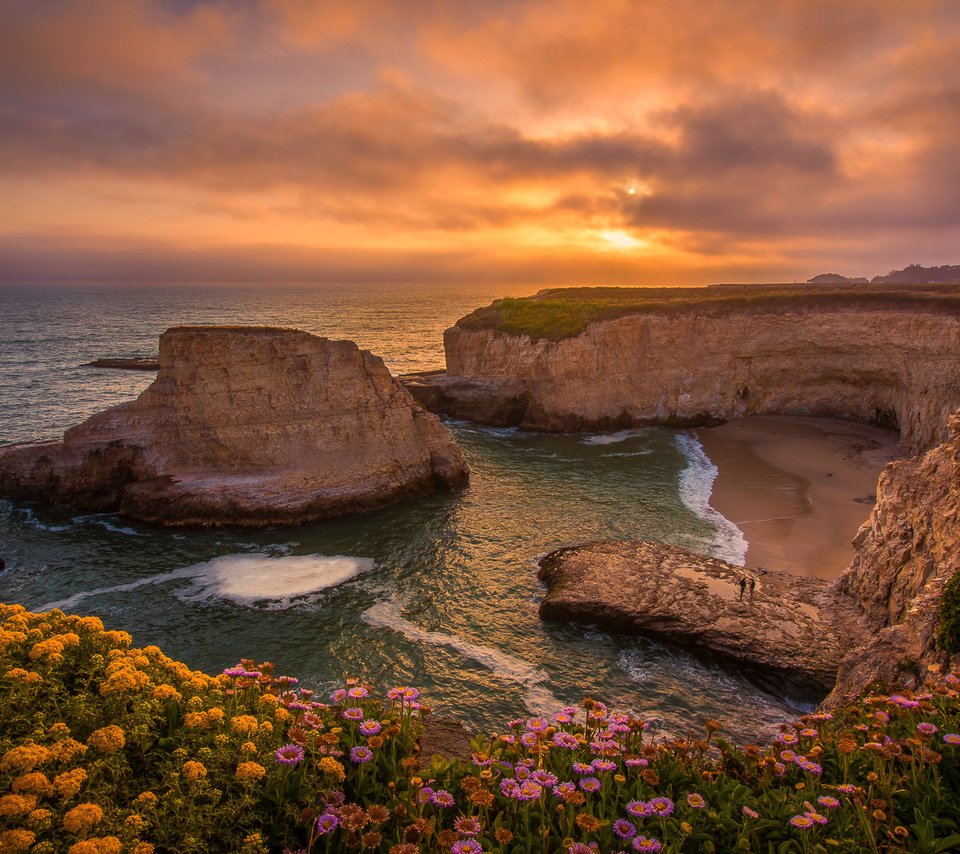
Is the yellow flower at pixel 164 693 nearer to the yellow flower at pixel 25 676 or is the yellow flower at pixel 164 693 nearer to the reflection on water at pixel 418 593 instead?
the yellow flower at pixel 25 676

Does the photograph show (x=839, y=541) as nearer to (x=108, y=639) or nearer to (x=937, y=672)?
(x=937, y=672)

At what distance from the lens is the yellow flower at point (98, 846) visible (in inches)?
148

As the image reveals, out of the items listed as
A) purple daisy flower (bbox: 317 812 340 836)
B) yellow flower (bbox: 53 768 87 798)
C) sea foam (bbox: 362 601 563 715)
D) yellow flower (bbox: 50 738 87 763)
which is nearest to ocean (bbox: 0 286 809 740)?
sea foam (bbox: 362 601 563 715)

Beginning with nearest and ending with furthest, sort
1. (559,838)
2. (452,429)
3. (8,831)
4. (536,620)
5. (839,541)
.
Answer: (8,831), (559,838), (536,620), (839,541), (452,429)

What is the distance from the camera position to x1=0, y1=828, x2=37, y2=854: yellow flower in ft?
12.1

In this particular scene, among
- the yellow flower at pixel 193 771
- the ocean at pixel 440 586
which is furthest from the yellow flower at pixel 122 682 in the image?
the ocean at pixel 440 586

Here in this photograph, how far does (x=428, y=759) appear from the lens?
7250mm

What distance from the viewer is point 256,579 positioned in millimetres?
22938

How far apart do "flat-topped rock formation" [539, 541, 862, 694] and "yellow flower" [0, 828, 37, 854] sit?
17.0 m

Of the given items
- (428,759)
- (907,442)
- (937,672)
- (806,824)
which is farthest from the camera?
(907,442)

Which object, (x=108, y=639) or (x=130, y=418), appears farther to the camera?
(x=130, y=418)

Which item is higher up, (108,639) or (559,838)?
(108,639)

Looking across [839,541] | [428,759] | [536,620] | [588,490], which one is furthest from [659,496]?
[428,759]

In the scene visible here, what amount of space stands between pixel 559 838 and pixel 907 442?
40964 millimetres
